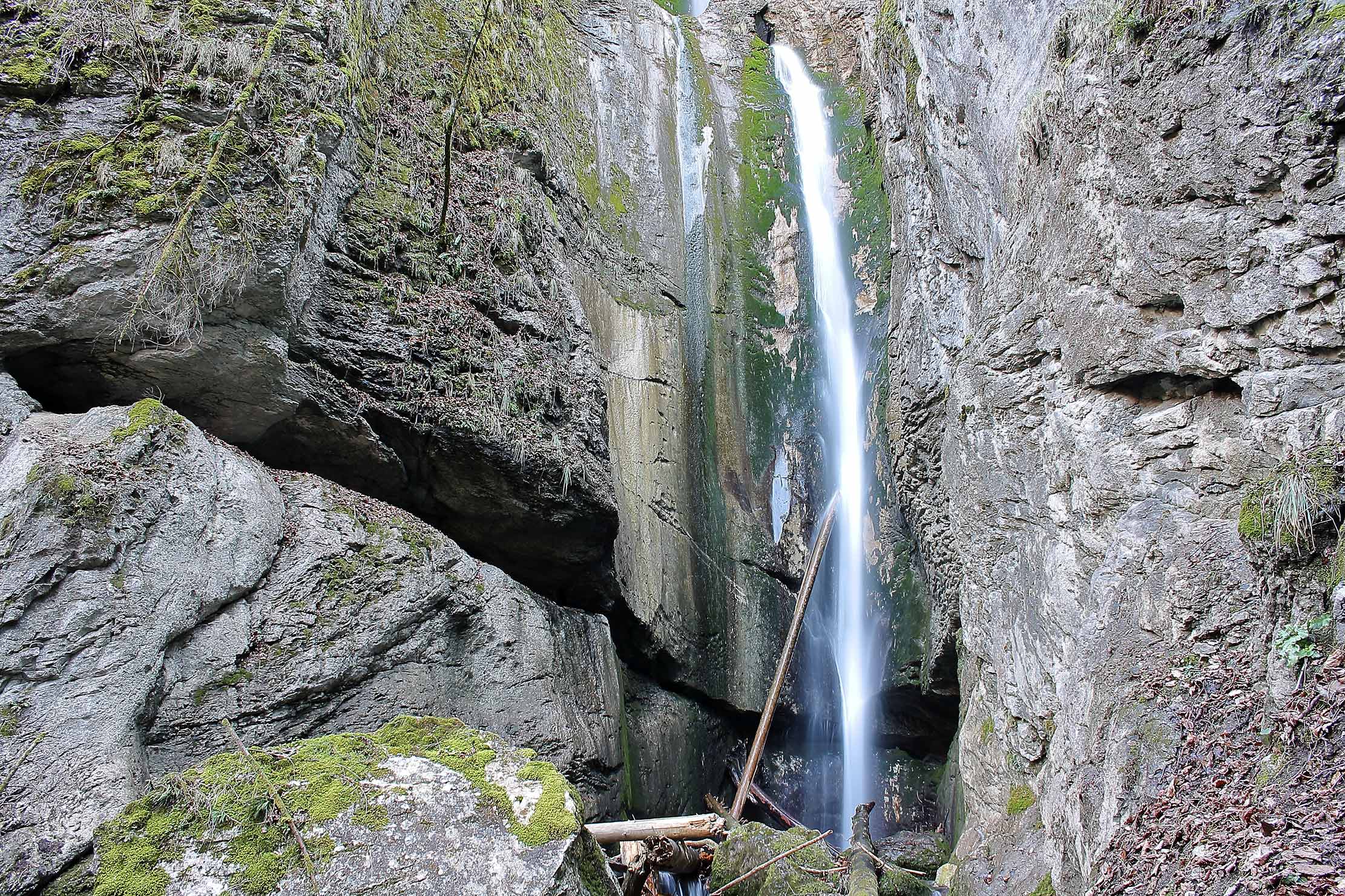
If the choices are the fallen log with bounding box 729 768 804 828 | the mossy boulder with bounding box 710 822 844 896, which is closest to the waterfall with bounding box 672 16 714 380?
the fallen log with bounding box 729 768 804 828

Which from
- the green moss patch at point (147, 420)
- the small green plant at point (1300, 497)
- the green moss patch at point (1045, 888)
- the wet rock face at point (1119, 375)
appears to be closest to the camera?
the small green plant at point (1300, 497)

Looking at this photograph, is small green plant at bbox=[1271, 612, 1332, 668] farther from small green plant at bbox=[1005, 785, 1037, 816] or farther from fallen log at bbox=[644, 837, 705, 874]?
fallen log at bbox=[644, 837, 705, 874]

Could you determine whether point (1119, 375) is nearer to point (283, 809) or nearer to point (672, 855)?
point (672, 855)

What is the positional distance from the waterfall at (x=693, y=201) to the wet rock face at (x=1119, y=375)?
14.1 ft

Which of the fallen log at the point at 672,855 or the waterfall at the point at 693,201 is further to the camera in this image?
the waterfall at the point at 693,201

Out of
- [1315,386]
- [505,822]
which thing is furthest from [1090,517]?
[505,822]

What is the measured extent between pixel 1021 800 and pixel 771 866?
2.15 metres

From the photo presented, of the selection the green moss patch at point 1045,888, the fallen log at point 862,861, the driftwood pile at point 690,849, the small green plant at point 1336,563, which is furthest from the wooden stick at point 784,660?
the small green plant at point 1336,563

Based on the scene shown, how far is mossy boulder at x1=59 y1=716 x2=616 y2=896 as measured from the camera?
3436mm

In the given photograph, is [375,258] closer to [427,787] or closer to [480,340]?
[480,340]

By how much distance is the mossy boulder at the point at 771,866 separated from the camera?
21.9 feet

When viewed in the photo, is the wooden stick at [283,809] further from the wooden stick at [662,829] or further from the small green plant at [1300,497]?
the small green plant at [1300,497]

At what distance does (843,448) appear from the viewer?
1189 centimetres

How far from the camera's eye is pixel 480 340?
7734 mm
